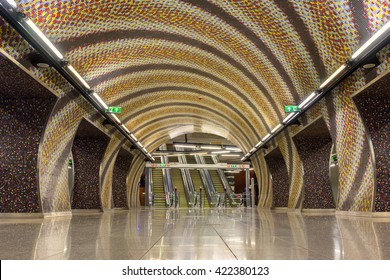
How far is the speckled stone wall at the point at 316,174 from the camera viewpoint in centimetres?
1490

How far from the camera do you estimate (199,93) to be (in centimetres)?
1678

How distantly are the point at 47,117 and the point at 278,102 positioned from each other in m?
7.43

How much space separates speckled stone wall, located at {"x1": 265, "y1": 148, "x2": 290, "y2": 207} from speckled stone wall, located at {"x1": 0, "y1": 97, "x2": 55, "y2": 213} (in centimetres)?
1240

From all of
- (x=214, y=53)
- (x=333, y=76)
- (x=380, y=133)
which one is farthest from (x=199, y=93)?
(x=380, y=133)

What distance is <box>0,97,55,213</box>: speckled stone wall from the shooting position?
9562 millimetres

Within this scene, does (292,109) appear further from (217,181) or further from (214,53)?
(217,181)

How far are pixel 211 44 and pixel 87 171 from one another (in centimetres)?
782

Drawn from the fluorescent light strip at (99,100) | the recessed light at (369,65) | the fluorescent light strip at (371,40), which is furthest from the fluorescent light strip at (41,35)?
the recessed light at (369,65)

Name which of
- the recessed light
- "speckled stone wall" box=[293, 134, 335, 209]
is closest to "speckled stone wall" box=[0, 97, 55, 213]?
the recessed light

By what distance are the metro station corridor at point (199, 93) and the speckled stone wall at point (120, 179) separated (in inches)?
198

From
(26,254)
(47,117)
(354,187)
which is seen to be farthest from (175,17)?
(26,254)

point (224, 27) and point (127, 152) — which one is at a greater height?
point (224, 27)

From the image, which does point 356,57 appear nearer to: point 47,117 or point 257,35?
point 257,35

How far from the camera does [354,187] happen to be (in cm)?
984
